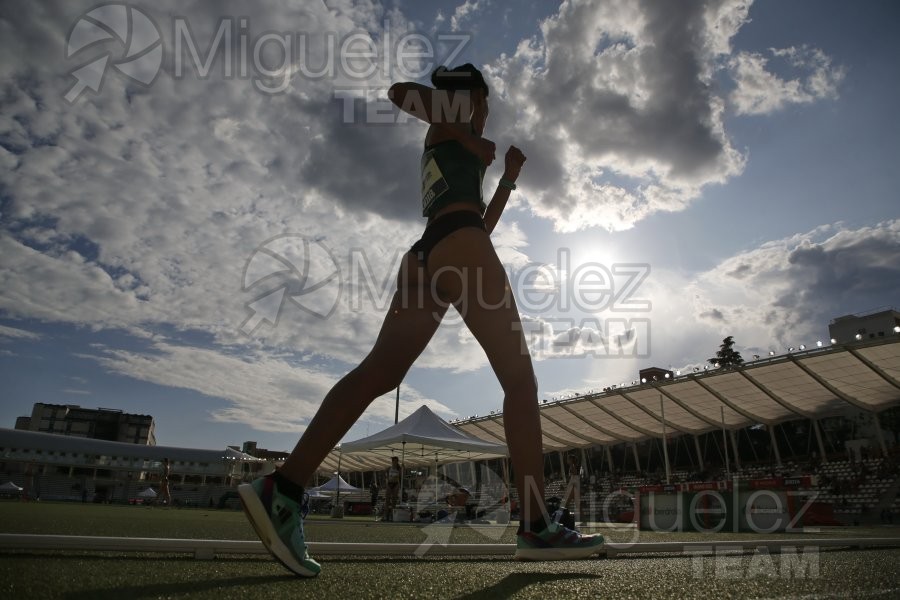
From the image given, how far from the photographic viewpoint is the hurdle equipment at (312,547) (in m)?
2.14

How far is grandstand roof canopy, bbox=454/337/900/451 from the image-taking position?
68.2 feet

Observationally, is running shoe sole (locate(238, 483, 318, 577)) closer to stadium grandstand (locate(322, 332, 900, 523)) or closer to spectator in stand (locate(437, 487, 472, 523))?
spectator in stand (locate(437, 487, 472, 523))

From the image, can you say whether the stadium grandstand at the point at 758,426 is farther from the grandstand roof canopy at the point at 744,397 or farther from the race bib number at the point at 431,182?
the race bib number at the point at 431,182

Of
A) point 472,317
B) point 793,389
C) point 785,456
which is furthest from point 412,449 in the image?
point 785,456

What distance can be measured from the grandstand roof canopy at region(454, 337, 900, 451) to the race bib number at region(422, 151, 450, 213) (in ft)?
59.3

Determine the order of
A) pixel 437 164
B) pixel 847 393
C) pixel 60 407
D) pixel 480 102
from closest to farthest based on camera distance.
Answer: pixel 437 164
pixel 480 102
pixel 847 393
pixel 60 407

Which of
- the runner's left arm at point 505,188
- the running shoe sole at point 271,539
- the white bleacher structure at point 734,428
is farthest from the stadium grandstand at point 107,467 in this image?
the running shoe sole at point 271,539

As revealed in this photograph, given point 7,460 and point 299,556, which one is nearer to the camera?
point 299,556

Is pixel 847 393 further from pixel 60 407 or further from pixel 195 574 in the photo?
pixel 60 407

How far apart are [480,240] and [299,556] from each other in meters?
1.25

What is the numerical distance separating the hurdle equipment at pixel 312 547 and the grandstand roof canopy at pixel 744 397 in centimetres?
1644

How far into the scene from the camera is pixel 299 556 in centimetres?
174

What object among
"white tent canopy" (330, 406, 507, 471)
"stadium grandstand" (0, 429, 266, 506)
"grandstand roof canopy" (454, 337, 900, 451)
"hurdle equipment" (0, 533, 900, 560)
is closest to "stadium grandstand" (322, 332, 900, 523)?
"grandstand roof canopy" (454, 337, 900, 451)

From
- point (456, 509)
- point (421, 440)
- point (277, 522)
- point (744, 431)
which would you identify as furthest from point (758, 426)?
point (277, 522)
